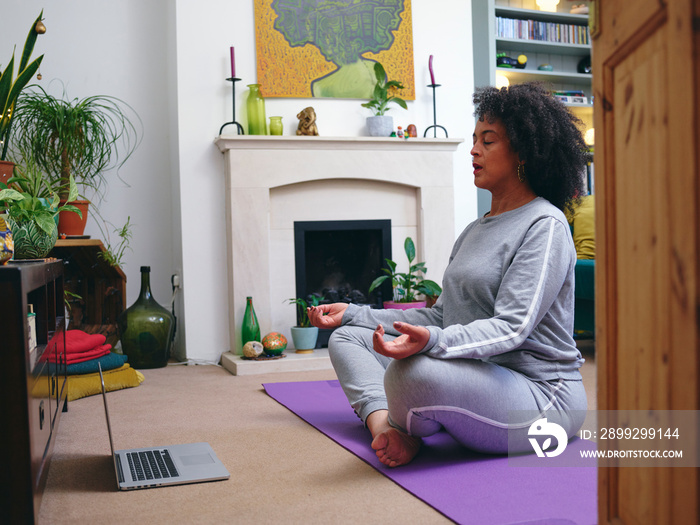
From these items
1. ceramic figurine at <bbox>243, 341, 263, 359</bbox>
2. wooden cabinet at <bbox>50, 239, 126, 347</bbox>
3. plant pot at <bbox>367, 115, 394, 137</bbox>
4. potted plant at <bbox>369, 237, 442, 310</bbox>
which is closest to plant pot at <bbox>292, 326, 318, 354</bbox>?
ceramic figurine at <bbox>243, 341, 263, 359</bbox>

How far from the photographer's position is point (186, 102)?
3645 mm

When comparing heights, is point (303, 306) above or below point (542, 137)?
→ below

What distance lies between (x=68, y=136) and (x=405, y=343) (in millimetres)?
2476

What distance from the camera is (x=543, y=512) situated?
1.38 meters

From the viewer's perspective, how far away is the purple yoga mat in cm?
137

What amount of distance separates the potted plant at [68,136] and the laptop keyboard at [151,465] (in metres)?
1.80

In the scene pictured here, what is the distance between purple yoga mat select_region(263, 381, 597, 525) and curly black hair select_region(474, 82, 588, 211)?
27.4 inches

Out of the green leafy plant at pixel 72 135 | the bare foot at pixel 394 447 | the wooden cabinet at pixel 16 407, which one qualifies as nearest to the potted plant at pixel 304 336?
the green leafy plant at pixel 72 135

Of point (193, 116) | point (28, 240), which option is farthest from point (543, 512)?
point (193, 116)

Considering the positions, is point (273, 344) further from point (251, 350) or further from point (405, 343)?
point (405, 343)

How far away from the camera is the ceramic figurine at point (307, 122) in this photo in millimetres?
3727

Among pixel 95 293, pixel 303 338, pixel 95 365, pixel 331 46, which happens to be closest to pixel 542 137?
pixel 95 365

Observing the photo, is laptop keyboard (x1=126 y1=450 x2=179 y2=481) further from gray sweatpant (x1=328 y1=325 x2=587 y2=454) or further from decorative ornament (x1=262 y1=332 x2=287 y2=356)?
decorative ornament (x1=262 y1=332 x2=287 y2=356)

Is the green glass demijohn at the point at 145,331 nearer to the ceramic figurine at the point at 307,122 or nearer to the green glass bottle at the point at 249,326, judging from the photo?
the green glass bottle at the point at 249,326
